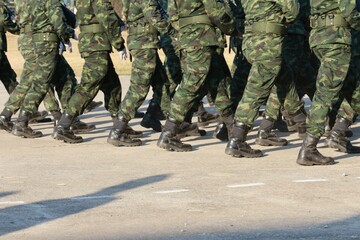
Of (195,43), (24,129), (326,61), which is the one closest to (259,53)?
(326,61)

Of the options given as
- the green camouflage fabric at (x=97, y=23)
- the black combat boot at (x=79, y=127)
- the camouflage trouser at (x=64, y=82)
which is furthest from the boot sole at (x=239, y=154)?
the camouflage trouser at (x=64, y=82)

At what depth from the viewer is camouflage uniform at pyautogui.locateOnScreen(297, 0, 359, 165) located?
936 centimetres

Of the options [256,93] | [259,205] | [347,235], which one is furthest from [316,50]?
[347,235]

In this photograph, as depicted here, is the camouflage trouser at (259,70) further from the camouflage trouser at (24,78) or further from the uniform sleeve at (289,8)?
the camouflage trouser at (24,78)

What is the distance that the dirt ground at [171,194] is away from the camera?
6864 millimetres

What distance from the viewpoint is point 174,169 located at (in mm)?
9422

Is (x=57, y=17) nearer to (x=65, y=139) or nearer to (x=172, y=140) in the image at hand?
(x=65, y=139)

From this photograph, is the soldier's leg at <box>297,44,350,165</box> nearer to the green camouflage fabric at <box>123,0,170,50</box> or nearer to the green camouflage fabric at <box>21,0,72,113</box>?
the green camouflage fabric at <box>123,0,170,50</box>

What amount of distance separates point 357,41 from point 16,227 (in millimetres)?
4756

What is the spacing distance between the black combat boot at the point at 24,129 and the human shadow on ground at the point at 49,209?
374 centimetres

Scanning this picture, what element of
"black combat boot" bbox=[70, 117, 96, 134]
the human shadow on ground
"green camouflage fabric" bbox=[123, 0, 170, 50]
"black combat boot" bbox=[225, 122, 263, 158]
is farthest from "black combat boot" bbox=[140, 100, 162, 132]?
the human shadow on ground

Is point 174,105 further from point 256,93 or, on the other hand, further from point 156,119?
point 156,119

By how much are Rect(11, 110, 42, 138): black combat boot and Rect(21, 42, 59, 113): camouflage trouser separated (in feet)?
0.29

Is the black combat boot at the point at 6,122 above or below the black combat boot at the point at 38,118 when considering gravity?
above
